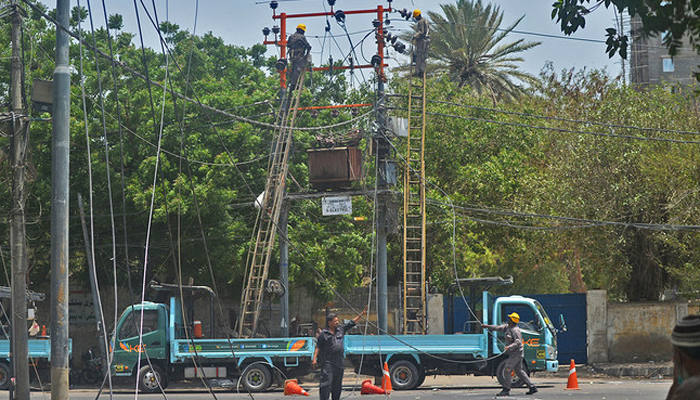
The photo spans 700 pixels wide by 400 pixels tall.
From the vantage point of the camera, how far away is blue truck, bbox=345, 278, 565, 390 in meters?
22.0

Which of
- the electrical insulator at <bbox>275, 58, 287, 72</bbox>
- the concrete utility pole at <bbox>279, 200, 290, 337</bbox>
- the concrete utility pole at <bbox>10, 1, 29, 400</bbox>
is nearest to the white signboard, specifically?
the concrete utility pole at <bbox>279, 200, 290, 337</bbox>

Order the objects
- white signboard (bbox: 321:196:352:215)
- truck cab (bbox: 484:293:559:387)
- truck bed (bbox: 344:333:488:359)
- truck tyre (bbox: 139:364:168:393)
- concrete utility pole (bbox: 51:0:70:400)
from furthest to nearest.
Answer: white signboard (bbox: 321:196:352:215) → truck tyre (bbox: 139:364:168:393) → truck cab (bbox: 484:293:559:387) → truck bed (bbox: 344:333:488:359) → concrete utility pole (bbox: 51:0:70:400)

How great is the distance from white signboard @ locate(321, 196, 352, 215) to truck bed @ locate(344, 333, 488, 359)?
3221 mm

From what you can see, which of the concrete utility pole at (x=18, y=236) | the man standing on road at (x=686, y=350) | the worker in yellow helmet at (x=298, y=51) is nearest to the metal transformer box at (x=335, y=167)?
the worker in yellow helmet at (x=298, y=51)

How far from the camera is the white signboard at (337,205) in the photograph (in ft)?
77.8

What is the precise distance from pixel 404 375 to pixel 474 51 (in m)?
25.1

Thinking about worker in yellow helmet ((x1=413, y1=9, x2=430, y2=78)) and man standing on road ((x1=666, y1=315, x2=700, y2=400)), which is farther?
worker in yellow helmet ((x1=413, y1=9, x2=430, y2=78))

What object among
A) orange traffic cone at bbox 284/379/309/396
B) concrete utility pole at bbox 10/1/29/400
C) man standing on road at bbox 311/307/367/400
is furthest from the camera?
orange traffic cone at bbox 284/379/309/396

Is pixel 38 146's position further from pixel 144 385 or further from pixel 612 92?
pixel 612 92

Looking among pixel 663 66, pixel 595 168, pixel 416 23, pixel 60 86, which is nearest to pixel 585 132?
pixel 595 168

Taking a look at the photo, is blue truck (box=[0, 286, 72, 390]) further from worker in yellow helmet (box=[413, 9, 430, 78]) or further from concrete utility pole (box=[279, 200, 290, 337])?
worker in yellow helmet (box=[413, 9, 430, 78])

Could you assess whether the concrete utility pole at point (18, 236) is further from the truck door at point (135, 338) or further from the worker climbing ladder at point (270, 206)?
the worker climbing ladder at point (270, 206)

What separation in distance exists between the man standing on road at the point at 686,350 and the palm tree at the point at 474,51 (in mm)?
39757

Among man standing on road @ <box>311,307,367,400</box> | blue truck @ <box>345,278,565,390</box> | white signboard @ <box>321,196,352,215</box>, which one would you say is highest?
white signboard @ <box>321,196,352,215</box>
